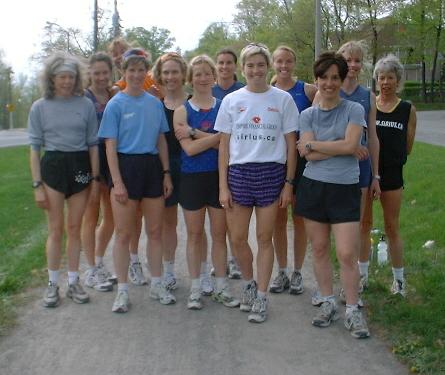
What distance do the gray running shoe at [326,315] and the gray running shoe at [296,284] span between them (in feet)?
2.14

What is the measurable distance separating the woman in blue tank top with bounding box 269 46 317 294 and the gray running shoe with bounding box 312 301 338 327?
0.70 metres

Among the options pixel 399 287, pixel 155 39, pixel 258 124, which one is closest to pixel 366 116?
pixel 258 124

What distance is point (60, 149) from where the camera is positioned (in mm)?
4984

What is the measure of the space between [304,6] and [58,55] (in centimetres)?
3537

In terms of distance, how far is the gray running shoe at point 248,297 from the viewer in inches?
193

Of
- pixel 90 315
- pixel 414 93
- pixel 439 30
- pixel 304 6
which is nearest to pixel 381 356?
pixel 90 315

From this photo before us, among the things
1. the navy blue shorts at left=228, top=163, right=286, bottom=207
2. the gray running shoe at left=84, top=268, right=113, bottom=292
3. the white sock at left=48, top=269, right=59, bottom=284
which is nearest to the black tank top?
the navy blue shorts at left=228, top=163, right=286, bottom=207

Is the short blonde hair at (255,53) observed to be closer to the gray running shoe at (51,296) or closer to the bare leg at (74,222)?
the bare leg at (74,222)

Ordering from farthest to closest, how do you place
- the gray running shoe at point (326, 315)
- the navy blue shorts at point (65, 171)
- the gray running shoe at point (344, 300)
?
the navy blue shorts at point (65, 171)
the gray running shoe at point (344, 300)
the gray running shoe at point (326, 315)

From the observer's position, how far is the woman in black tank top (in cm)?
498

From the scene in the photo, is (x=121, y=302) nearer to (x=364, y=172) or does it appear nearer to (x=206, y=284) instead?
(x=206, y=284)

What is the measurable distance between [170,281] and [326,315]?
159 cm

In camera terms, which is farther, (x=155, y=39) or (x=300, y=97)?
(x=155, y=39)

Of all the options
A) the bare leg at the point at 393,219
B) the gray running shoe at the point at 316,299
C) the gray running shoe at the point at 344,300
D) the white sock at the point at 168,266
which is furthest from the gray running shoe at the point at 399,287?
the white sock at the point at 168,266
